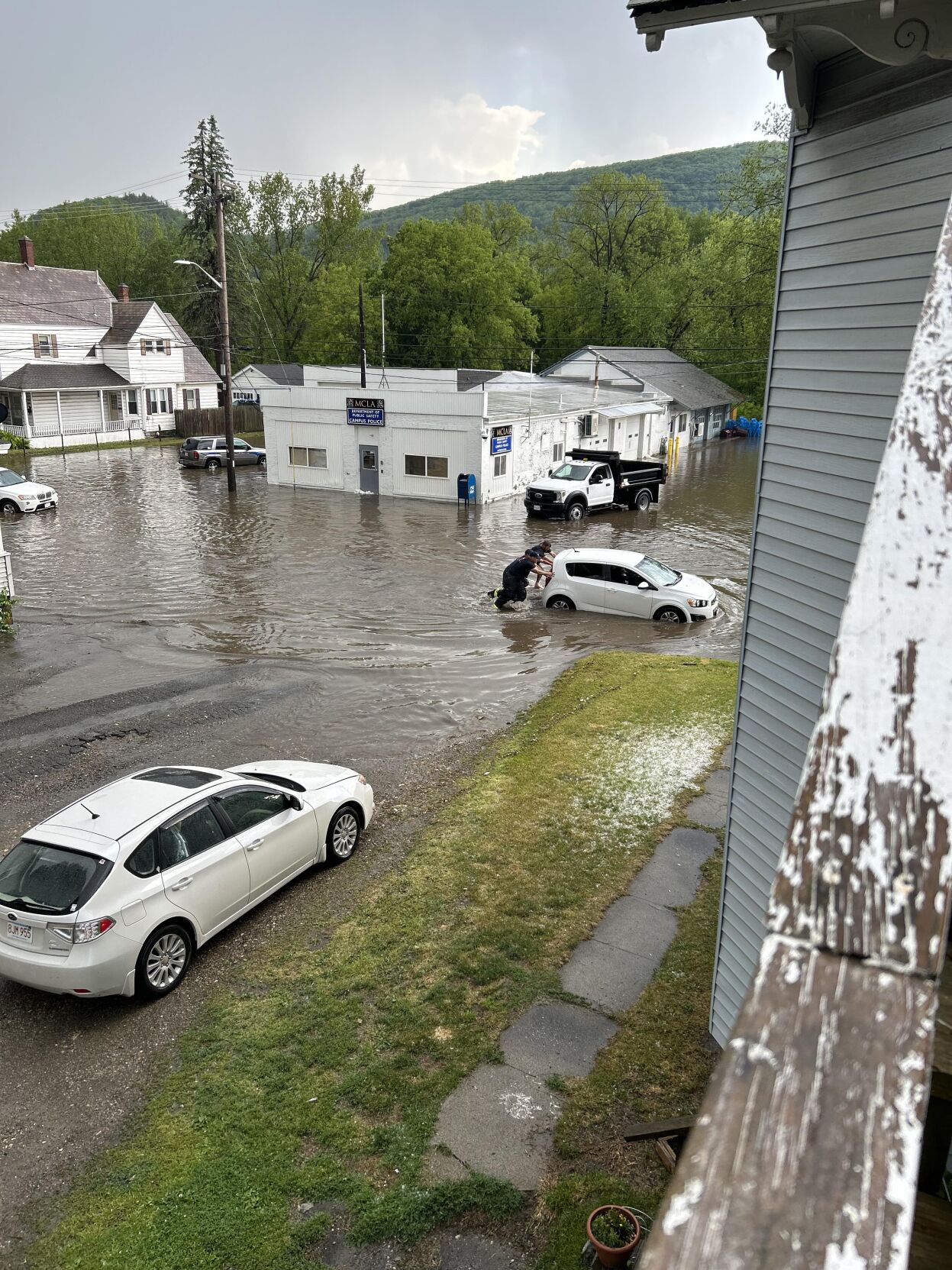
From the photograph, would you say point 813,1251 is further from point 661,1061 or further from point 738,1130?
point 661,1061

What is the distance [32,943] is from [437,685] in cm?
931

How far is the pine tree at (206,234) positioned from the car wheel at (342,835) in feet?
212

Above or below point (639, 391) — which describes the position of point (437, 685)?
below

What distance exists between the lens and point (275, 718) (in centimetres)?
1416

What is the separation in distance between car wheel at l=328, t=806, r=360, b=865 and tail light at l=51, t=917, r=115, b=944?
2.80 meters

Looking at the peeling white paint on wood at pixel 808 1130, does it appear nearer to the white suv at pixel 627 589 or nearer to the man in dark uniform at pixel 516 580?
the white suv at pixel 627 589

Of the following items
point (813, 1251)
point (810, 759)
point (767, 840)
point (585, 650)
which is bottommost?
point (585, 650)

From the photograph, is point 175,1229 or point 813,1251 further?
point 175,1229

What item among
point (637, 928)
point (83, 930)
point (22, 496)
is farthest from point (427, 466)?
point (83, 930)

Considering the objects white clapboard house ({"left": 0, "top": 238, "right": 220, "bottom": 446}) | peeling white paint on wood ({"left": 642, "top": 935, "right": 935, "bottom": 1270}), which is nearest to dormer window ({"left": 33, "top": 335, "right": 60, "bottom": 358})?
white clapboard house ({"left": 0, "top": 238, "right": 220, "bottom": 446})

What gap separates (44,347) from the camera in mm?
53469

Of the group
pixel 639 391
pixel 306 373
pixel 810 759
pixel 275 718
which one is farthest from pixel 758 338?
pixel 810 759

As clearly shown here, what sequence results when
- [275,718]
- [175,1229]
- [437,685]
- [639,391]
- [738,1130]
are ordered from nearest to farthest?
[738,1130] → [175,1229] → [275,718] → [437,685] → [639,391]

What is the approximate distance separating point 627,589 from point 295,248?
205 feet
